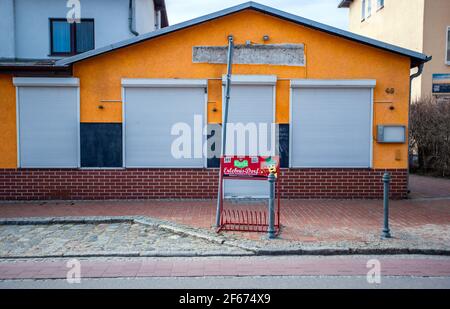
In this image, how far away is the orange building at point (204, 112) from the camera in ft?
35.2

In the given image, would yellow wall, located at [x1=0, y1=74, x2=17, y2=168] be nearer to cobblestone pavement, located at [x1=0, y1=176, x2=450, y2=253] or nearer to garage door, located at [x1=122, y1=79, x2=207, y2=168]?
cobblestone pavement, located at [x1=0, y1=176, x2=450, y2=253]

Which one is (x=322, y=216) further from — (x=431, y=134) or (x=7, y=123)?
(x=431, y=134)

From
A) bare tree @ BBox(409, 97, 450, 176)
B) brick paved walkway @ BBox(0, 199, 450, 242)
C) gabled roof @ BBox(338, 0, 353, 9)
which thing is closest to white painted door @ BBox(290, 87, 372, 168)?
brick paved walkway @ BBox(0, 199, 450, 242)

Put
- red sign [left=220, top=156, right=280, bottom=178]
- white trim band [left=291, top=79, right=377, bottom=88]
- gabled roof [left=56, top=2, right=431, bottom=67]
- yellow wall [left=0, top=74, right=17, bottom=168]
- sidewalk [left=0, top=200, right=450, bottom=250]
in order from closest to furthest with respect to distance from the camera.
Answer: sidewalk [left=0, top=200, right=450, bottom=250]
red sign [left=220, top=156, right=280, bottom=178]
gabled roof [left=56, top=2, right=431, bottom=67]
yellow wall [left=0, top=74, right=17, bottom=168]
white trim band [left=291, top=79, right=377, bottom=88]

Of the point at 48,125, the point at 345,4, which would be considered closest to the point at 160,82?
the point at 48,125

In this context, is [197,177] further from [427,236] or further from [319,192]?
[427,236]

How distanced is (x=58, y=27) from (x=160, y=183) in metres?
9.37

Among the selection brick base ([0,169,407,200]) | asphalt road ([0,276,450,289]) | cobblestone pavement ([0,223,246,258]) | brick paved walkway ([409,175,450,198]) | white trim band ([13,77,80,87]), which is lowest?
asphalt road ([0,276,450,289])

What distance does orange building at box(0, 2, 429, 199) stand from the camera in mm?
10727

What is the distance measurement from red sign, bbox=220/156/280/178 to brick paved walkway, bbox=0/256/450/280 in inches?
73.3

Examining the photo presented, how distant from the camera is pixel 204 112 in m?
10.8

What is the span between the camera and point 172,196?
1097 cm

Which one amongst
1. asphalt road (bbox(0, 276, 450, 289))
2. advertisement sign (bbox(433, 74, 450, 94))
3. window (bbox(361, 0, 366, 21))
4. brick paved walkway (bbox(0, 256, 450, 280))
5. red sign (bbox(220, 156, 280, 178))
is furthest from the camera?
window (bbox(361, 0, 366, 21))

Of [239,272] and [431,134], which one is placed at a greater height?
[431,134]
